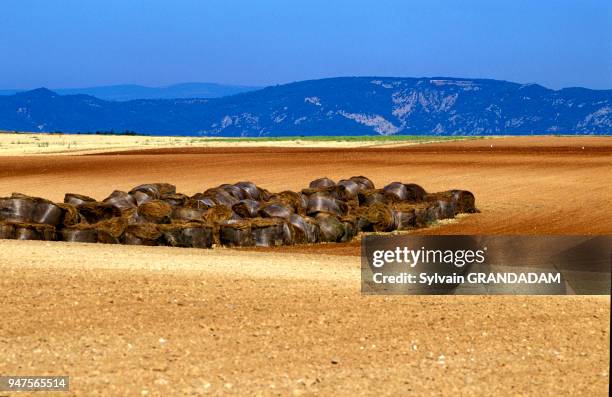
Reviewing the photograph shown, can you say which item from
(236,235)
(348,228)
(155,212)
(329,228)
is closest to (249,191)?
(348,228)

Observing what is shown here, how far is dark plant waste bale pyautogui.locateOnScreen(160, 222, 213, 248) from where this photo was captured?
1018 inches

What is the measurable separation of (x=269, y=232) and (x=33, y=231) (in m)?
6.00

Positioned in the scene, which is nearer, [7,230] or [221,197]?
[7,230]

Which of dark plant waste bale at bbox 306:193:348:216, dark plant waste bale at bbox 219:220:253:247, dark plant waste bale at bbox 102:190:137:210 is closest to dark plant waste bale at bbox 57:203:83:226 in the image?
dark plant waste bale at bbox 102:190:137:210

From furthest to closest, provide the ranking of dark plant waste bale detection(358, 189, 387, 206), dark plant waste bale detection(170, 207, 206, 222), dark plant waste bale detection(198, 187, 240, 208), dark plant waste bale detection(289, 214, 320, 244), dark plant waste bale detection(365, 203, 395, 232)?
1. dark plant waste bale detection(358, 189, 387, 206)
2. dark plant waste bale detection(198, 187, 240, 208)
3. dark plant waste bale detection(365, 203, 395, 232)
4. dark plant waste bale detection(170, 207, 206, 222)
5. dark plant waste bale detection(289, 214, 320, 244)

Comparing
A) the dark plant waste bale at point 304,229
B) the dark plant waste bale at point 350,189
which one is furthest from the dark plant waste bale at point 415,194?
the dark plant waste bale at point 304,229

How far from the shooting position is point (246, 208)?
29.5m

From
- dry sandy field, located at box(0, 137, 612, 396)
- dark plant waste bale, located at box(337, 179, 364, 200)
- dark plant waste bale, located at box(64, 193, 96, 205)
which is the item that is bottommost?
dry sandy field, located at box(0, 137, 612, 396)

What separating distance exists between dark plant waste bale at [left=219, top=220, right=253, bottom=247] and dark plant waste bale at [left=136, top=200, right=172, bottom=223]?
170cm

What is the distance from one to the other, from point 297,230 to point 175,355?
16.4m

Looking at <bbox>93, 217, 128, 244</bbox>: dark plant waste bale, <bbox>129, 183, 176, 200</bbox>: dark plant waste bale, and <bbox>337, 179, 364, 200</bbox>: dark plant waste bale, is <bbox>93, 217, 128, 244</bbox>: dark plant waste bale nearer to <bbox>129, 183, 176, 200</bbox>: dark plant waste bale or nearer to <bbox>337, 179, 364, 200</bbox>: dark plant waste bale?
<bbox>129, 183, 176, 200</bbox>: dark plant waste bale

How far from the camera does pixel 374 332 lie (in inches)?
515

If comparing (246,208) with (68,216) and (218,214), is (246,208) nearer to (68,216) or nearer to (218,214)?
(218,214)

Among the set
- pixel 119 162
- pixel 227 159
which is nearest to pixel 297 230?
pixel 119 162
